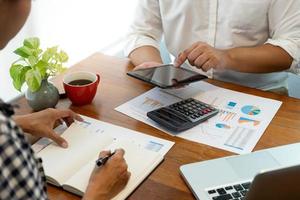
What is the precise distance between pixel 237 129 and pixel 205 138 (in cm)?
10

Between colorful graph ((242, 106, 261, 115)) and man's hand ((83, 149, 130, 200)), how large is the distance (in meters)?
0.42

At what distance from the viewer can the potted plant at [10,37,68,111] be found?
1.05 m

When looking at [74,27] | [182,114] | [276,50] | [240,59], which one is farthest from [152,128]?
[74,27]

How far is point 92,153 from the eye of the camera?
3.10 ft

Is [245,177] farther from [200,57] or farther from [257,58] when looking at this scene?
[257,58]

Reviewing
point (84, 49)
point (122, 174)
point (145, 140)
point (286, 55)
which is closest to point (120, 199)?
point (122, 174)

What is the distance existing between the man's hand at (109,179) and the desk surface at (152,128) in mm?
40

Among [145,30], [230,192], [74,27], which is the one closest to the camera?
[230,192]

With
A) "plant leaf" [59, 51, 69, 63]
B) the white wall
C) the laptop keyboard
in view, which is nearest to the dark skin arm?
"plant leaf" [59, 51, 69, 63]

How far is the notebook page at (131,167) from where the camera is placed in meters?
0.84

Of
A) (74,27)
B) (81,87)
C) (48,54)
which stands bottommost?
(74,27)

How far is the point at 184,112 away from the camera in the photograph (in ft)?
3.58

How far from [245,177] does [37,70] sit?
0.59 metres

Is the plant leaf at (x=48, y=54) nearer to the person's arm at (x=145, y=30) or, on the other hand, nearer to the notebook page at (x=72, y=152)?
the notebook page at (x=72, y=152)
